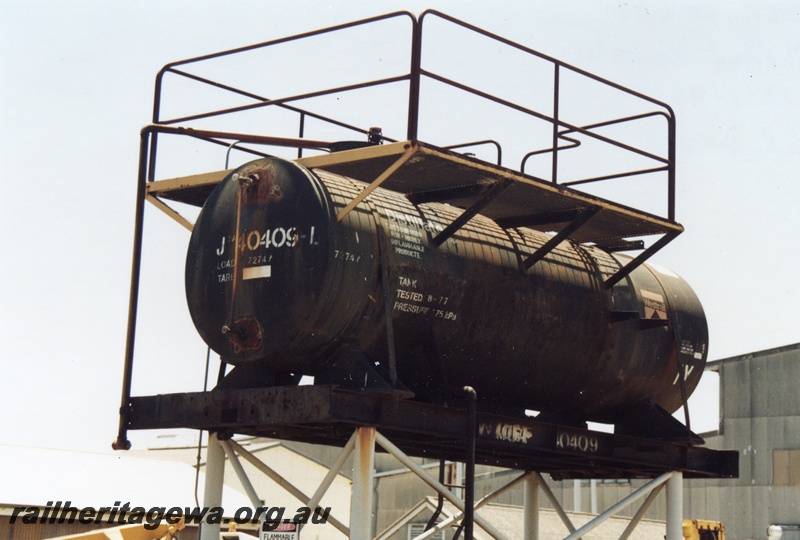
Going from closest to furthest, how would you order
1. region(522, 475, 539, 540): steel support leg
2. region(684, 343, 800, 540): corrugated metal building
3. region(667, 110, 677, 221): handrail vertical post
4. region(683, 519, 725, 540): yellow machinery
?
region(667, 110, 677, 221): handrail vertical post → region(522, 475, 539, 540): steel support leg → region(683, 519, 725, 540): yellow machinery → region(684, 343, 800, 540): corrugated metal building

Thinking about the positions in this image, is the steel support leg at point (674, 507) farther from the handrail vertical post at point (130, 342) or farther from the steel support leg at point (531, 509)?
the handrail vertical post at point (130, 342)

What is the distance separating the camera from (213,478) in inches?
491

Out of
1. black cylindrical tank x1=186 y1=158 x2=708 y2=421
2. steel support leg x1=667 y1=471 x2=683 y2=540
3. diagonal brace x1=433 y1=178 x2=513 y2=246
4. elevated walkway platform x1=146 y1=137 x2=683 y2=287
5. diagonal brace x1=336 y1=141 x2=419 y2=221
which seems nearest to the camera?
diagonal brace x1=336 y1=141 x2=419 y2=221

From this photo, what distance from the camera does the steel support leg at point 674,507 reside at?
14.0 meters

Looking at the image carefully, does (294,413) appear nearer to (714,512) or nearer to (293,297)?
(293,297)

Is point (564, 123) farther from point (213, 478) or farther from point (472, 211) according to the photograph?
point (213, 478)

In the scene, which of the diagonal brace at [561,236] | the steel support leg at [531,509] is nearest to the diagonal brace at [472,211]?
the diagonal brace at [561,236]

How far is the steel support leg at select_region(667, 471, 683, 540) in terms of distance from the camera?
1398cm

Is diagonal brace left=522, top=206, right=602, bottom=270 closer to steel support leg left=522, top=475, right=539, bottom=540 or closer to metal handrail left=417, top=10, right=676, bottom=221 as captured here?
metal handrail left=417, top=10, right=676, bottom=221

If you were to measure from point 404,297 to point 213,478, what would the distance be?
9.79ft

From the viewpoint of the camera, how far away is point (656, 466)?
45.9 feet

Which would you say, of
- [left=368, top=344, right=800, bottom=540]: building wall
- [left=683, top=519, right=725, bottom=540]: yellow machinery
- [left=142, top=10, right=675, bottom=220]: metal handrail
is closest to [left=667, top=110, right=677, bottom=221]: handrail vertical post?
[left=142, top=10, right=675, bottom=220]: metal handrail

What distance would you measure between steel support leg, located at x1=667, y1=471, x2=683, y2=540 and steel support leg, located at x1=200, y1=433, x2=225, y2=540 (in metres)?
5.29

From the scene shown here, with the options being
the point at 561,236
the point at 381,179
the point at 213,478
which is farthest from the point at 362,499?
the point at 561,236
